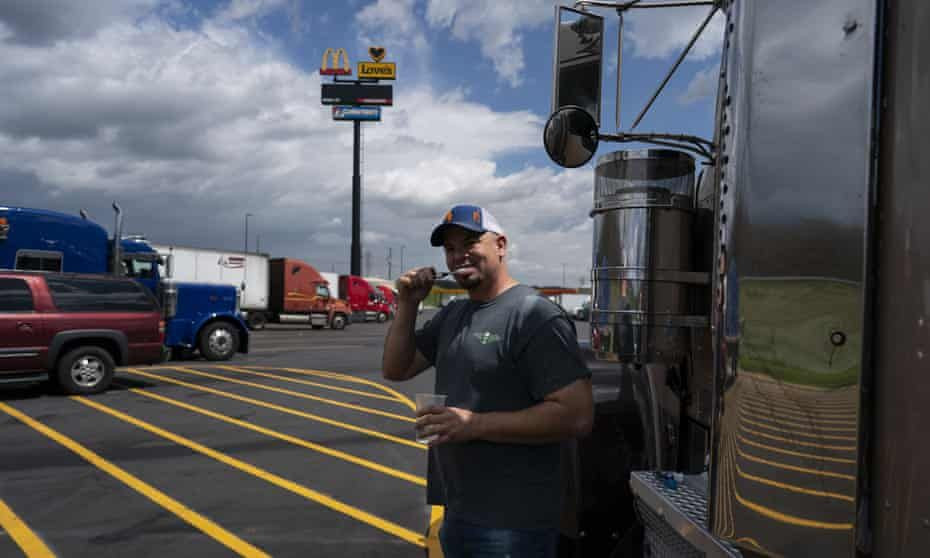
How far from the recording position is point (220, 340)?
13.8 metres

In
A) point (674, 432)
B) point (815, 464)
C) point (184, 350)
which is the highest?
point (815, 464)

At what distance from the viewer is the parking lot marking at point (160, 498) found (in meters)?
3.97

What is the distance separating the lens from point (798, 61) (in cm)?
121

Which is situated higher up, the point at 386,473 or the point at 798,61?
the point at 798,61

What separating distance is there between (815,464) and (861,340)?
238 mm

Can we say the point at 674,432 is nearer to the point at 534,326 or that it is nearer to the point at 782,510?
the point at 534,326

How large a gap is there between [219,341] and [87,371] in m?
4.52

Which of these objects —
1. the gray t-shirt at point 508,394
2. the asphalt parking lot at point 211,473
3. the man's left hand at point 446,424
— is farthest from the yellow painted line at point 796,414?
the asphalt parking lot at point 211,473

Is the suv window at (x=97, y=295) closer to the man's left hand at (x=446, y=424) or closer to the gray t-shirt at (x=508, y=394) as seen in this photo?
the gray t-shirt at (x=508, y=394)

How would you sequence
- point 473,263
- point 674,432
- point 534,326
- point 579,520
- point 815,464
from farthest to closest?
point 579,520, point 674,432, point 473,263, point 534,326, point 815,464

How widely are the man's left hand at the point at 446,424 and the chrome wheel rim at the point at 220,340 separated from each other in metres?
12.8

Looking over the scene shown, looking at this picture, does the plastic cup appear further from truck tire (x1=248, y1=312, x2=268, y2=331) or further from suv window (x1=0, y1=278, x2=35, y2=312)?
truck tire (x1=248, y1=312, x2=268, y2=331)

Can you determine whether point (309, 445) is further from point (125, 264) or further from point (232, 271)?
A: point (232, 271)

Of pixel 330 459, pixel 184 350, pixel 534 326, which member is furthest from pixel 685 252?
pixel 184 350
